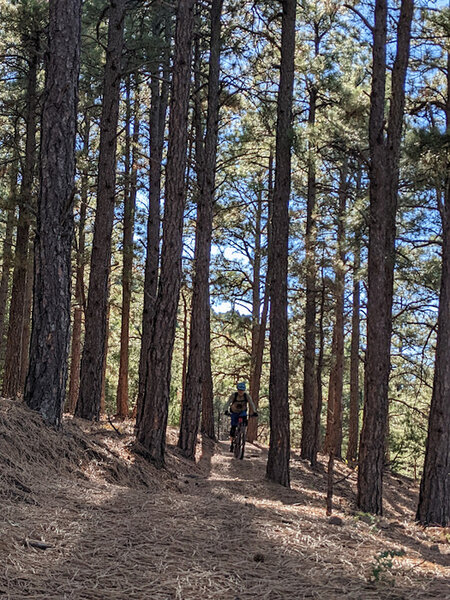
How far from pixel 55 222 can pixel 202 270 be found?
603cm

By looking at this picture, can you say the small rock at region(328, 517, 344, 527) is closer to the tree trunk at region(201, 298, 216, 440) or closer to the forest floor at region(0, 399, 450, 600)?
the forest floor at region(0, 399, 450, 600)

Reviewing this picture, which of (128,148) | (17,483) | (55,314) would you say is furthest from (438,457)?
(128,148)

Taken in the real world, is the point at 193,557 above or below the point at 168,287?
A: below

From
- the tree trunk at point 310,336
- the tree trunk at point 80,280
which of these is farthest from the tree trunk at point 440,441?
the tree trunk at point 80,280

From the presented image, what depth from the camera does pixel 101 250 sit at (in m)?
11.1

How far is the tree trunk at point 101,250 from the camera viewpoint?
10953 mm

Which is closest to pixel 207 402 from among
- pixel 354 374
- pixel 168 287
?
pixel 354 374

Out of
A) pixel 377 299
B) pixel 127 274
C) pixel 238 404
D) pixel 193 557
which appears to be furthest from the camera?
pixel 127 274

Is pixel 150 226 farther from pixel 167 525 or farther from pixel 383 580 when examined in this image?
pixel 383 580

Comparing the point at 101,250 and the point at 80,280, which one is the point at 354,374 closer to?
the point at 80,280

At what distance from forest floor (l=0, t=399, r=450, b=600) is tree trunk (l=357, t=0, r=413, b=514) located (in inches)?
87.2

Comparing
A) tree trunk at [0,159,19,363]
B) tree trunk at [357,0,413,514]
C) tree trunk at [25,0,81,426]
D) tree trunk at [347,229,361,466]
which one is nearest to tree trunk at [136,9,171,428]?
tree trunk at [0,159,19,363]

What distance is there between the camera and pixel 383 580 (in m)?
3.53

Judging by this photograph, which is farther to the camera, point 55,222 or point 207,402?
point 207,402
